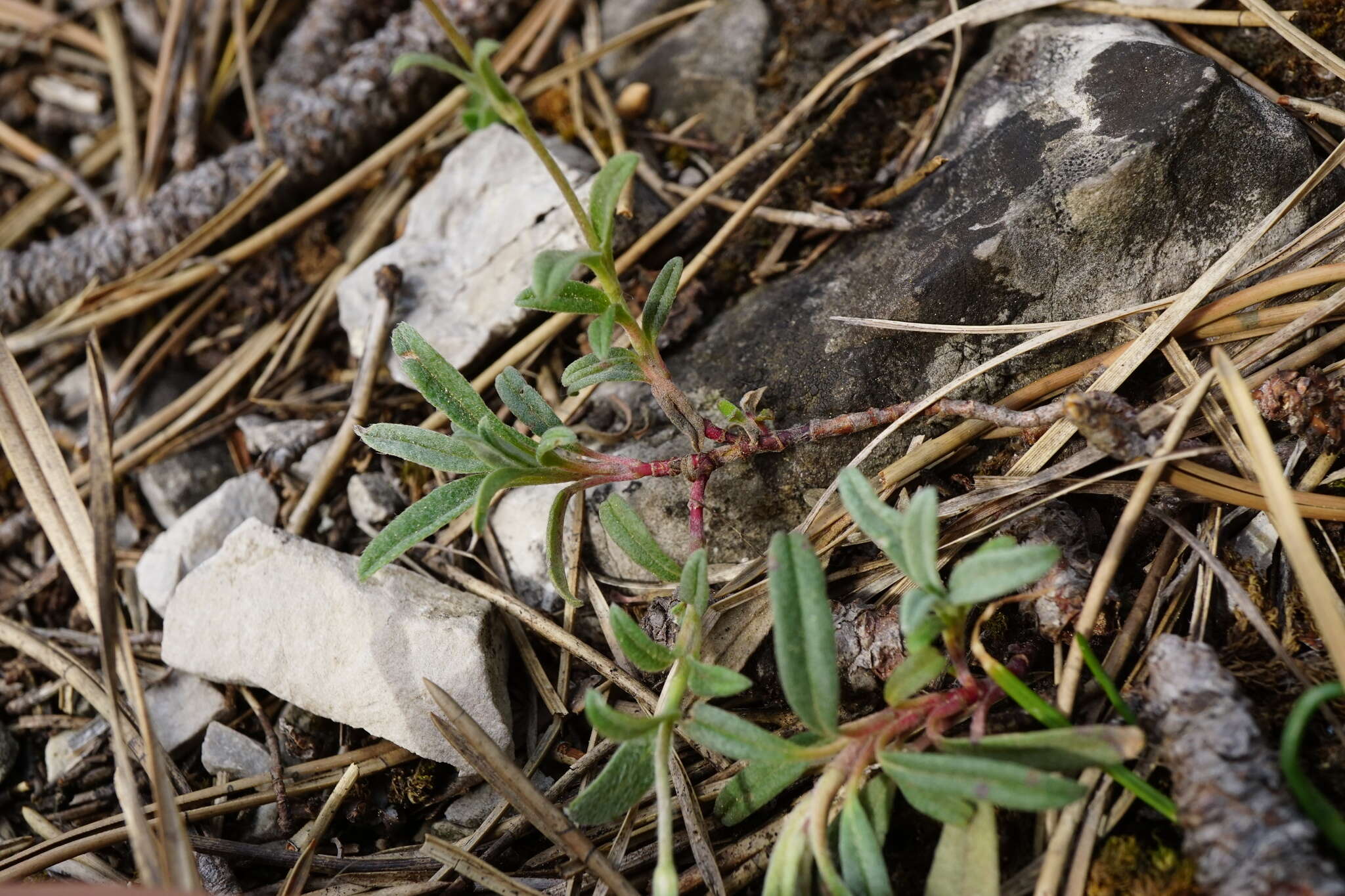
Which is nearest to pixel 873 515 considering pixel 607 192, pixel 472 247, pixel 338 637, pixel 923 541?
pixel 923 541

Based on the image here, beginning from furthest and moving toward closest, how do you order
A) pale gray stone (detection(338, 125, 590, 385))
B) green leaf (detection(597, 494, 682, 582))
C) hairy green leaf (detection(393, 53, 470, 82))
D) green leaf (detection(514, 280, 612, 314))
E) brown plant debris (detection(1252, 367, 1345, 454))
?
pale gray stone (detection(338, 125, 590, 385)) < green leaf (detection(597, 494, 682, 582)) < green leaf (detection(514, 280, 612, 314)) < brown plant debris (detection(1252, 367, 1345, 454)) < hairy green leaf (detection(393, 53, 470, 82))

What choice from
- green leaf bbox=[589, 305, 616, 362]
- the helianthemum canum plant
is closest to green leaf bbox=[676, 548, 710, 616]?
the helianthemum canum plant

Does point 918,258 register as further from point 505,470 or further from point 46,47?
point 46,47

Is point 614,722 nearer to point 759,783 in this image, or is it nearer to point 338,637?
point 759,783

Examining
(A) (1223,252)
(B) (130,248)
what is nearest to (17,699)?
(B) (130,248)

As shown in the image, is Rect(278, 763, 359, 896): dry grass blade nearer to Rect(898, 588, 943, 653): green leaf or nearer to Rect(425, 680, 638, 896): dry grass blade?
Rect(425, 680, 638, 896): dry grass blade
